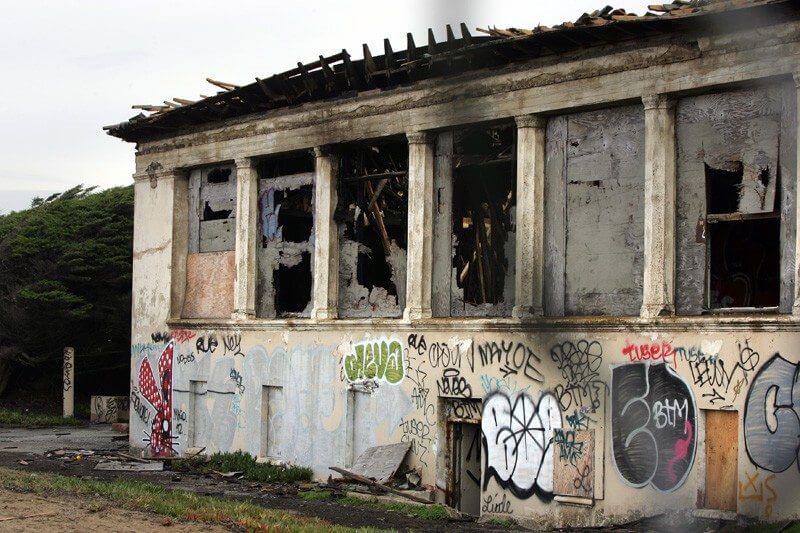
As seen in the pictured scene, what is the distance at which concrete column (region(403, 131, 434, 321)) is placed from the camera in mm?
19625

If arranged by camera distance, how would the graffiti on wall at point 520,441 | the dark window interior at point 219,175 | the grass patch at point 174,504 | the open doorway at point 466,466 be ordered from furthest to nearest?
the dark window interior at point 219,175
the open doorway at point 466,466
the graffiti on wall at point 520,441
the grass patch at point 174,504

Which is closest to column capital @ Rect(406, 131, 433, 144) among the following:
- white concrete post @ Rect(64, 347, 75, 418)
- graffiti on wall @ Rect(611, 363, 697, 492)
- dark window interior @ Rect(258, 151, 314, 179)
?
dark window interior @ Rect(258, 151, 314, 179)

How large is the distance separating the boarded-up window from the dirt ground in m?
7.38

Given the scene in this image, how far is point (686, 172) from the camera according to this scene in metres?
16.3

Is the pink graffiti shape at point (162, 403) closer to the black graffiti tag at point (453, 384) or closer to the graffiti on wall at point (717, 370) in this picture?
the black graffiti tag at point (453, 384)

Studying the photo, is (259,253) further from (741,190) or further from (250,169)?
(741,190)

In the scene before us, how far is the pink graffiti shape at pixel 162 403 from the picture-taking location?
2502 cm

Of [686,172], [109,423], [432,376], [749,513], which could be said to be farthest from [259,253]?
[109,423]

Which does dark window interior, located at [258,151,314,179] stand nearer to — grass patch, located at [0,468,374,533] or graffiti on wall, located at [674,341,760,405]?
grass patch, located at [0,468,374,533]

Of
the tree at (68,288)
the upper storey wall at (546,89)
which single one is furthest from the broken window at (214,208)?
the tree at (68,288)

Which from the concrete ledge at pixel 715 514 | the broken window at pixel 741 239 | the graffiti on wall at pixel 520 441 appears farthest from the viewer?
the graffiti on wall at pixel 520 441

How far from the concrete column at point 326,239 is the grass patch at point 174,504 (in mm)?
4907

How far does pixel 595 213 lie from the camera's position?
56.6ft

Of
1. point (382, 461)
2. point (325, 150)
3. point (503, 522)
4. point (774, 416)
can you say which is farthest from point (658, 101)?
point (382, 461)
